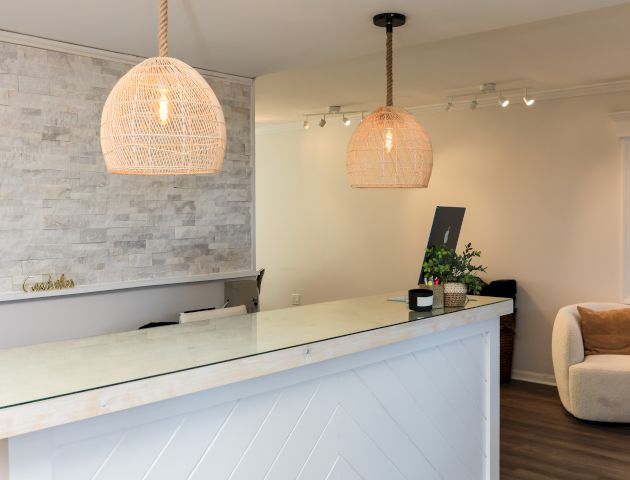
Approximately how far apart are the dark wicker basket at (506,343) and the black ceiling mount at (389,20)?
3.62 meters

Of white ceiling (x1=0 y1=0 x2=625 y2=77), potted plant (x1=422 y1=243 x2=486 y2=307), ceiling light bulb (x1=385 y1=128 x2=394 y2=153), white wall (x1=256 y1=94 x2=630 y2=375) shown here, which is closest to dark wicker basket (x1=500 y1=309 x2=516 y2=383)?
white wall (x1=256 y1=94 x2=630 y2=375)

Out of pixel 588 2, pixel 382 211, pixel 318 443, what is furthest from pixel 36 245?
pixel 382 211

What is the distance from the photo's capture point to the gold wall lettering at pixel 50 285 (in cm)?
362

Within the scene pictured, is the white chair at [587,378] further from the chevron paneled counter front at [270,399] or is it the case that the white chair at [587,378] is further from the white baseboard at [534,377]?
the chevron paneled counter front at [270,399]

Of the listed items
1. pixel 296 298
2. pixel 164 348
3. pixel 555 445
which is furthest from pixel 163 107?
pixel 296 298

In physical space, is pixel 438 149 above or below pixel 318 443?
above

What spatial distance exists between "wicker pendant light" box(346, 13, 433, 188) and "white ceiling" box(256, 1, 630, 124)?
723mm

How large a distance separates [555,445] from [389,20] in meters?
3.08

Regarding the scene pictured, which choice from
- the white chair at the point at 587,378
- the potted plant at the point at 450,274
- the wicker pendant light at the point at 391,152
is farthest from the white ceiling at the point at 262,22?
the white chair at the point at 587,378

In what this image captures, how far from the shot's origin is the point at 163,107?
2098 millimetres

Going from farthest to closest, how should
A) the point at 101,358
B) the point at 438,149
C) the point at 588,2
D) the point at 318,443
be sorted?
the point at 438,149 → the point at 588,2 → the point at 318,443 → the point at 101,358

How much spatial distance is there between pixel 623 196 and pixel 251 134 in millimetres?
3317

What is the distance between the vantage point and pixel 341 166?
778cm

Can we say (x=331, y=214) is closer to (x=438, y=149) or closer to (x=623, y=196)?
(x=438, y=149)
